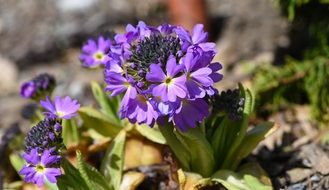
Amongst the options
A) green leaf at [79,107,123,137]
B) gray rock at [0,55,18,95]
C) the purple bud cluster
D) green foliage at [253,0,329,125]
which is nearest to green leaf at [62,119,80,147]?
green leaf at [79,107,123,137]

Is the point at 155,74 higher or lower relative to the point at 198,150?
higher

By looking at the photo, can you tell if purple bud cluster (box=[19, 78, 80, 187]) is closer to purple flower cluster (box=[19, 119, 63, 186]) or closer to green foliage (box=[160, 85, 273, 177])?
purple flower cluster (box=[19, 119, 63, 186])

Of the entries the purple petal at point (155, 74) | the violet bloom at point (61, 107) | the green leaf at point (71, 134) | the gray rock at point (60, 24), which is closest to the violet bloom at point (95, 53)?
the green leaf at point (71, 134)

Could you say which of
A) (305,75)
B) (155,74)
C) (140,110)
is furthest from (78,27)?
(155,74)

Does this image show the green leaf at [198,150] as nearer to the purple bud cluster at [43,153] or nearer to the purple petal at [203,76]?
the purple petal at [203,76]

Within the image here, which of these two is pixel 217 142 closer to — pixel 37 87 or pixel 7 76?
pixel 37 87

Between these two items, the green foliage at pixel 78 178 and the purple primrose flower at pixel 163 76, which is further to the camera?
the green foliage at pixel 78 178
